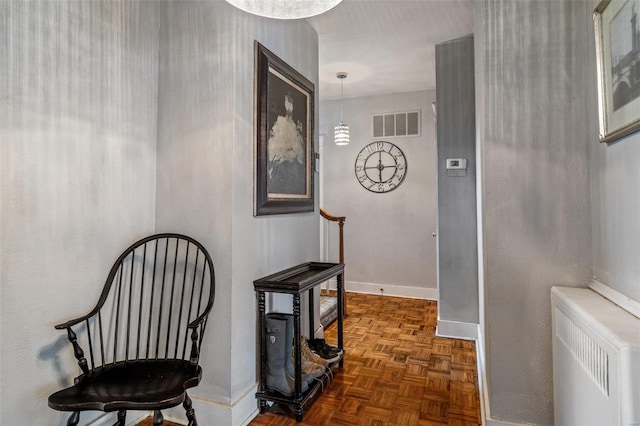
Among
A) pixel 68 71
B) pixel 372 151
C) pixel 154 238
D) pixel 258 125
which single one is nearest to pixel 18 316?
pixel 154 238

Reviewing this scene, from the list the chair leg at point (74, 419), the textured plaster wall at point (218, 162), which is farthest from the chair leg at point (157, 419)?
the textured plaster wall at point (218, 162)

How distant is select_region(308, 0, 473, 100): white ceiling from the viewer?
264 centimetres

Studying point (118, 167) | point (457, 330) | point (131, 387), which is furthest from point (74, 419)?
point (457, 330)

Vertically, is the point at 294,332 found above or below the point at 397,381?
above

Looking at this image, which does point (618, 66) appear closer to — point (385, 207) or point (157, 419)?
point (157, 419)

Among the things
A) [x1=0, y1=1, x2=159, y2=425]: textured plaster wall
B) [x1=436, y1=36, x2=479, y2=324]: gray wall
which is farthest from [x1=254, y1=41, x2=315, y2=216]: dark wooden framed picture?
[x1=436, y1=36, x2=479, y2=324]: gray wall

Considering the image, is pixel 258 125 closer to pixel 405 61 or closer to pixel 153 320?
→ pixel 153 320

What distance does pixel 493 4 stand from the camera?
5.79 ft

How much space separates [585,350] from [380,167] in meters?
3.71

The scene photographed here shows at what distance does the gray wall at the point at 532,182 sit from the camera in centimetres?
162

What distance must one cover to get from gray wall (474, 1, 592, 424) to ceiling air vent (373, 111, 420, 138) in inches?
113

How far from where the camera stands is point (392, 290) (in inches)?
185

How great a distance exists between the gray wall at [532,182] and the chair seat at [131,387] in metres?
1.44

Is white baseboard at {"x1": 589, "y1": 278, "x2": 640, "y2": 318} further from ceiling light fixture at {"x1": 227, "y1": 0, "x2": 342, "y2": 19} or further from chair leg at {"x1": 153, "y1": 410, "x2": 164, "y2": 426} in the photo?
chair leg at {"x1": 153, "y1": 410, "x2": 164, "y2": 426}
